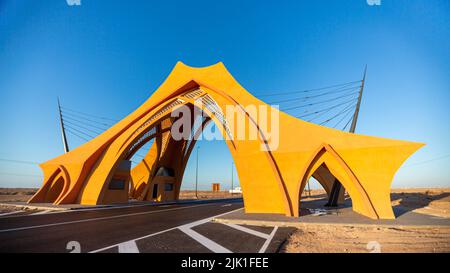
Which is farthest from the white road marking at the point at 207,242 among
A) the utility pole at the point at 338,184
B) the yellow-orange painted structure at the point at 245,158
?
the utility pole at the point at 338,184

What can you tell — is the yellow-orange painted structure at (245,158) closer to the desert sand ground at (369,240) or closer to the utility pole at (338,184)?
the utility pole at (338,184)

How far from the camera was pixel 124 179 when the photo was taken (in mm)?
26109

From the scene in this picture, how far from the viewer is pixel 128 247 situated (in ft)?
20.6

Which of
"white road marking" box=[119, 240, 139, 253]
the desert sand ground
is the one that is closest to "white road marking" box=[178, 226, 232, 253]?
the desert sand ground

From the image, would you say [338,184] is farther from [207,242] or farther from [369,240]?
[207,242]

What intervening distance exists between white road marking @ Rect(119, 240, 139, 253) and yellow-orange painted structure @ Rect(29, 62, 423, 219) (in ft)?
32.1

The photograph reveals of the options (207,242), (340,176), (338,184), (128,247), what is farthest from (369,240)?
(338,184)

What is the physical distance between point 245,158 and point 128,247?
434 inches

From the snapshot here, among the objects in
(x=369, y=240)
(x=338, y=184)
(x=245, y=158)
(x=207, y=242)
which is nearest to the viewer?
(x=207, y=242)

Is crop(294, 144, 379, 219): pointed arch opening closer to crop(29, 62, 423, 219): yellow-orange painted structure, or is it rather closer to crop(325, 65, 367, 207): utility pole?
crop(29, 62, 423, 219): yellow-orange painted structure

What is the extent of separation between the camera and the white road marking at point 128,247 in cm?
586
